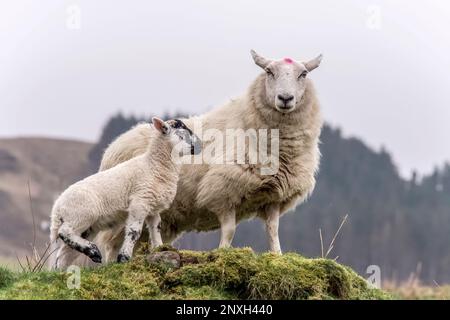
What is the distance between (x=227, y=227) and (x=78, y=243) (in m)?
2.96

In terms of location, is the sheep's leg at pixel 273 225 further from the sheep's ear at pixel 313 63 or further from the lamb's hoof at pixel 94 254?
the lamb's hoof at pixel 94 254

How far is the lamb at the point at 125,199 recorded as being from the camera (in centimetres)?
1307

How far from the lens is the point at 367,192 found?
9856cm

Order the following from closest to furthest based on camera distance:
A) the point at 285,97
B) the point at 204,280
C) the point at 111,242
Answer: the point at 204,280
the point at 285,97
the point at 111,242

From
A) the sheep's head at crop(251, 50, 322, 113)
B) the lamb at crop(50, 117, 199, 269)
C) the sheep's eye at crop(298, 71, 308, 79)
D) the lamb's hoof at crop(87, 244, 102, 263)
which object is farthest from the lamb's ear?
the sheep's eye at crop(298, 71, 308, 79)

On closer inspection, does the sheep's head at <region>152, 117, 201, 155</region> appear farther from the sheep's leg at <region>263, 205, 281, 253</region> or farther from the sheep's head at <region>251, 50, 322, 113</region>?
the sheep's leg at <region>263, 205, 281, 253</region>

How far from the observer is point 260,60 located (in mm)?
15680

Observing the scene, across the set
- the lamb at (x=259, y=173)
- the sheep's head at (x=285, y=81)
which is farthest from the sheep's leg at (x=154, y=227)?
the sheep's head at (x=285, y=81)

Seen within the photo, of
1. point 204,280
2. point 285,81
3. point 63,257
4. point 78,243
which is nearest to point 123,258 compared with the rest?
point 78,243

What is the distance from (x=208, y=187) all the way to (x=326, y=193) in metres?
76.1

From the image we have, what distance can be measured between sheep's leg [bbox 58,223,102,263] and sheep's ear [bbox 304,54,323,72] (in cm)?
480

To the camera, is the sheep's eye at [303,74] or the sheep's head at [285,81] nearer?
the sheep's head at [285,81]

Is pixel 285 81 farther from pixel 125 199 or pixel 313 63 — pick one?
pixel 125 199
